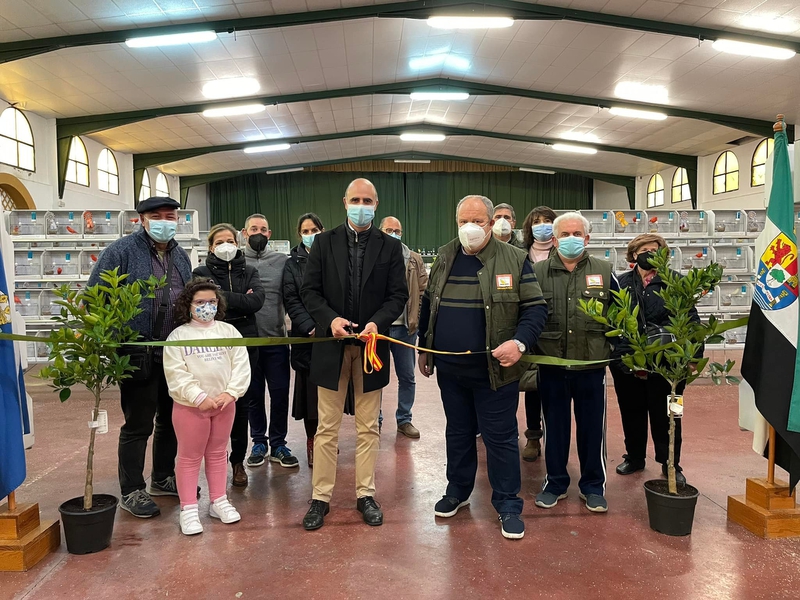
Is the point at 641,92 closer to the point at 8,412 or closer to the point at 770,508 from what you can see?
the point at 770,508

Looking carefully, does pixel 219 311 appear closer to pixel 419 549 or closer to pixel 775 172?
pixel 419 549

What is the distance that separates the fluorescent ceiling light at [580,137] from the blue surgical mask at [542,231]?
11.2 meters

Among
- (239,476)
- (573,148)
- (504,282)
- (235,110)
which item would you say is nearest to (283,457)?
(239,476)

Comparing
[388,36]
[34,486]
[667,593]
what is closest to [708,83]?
[388,36]

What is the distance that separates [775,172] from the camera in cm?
254

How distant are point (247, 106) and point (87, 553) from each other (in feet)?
31.7

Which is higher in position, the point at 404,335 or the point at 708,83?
the point at 708,83

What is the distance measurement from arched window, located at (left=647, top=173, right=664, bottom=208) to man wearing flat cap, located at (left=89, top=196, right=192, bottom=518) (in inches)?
656

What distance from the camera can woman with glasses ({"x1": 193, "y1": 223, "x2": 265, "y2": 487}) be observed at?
3.18 m

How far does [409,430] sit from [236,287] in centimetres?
180

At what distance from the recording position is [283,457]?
3586 mm

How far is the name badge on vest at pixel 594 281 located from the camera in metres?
2.81

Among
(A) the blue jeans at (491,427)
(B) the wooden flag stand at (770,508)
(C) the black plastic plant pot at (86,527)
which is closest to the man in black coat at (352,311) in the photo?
(A) the blue jeans at (491,427)

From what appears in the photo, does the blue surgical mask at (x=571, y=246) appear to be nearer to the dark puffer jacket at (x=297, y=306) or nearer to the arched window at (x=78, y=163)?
the dark puffer jacket at (x=297, y=306)
